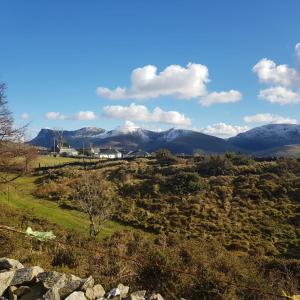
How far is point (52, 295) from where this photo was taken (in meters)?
8.21

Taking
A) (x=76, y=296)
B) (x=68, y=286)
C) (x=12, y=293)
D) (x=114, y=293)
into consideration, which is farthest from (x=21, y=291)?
(x=114, y=293)

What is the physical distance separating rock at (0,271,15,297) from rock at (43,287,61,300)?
1.20 metres

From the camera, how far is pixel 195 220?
138 ft

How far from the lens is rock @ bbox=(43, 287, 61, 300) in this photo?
816 cm

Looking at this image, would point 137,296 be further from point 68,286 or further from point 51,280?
point 51,280

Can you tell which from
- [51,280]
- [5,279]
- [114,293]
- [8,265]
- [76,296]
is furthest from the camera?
[8,265]

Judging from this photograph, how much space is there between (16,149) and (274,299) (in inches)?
838

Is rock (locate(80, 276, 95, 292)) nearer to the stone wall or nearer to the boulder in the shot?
the stone wall

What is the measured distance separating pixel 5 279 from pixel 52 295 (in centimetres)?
141

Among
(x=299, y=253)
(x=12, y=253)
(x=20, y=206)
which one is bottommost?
(x=299, y=253)

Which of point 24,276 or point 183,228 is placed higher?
point 24,276

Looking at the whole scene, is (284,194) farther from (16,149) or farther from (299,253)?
(16,149)

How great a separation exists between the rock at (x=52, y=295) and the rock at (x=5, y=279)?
1201 millimetres

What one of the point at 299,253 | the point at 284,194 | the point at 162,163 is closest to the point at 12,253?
the point at 299,253
